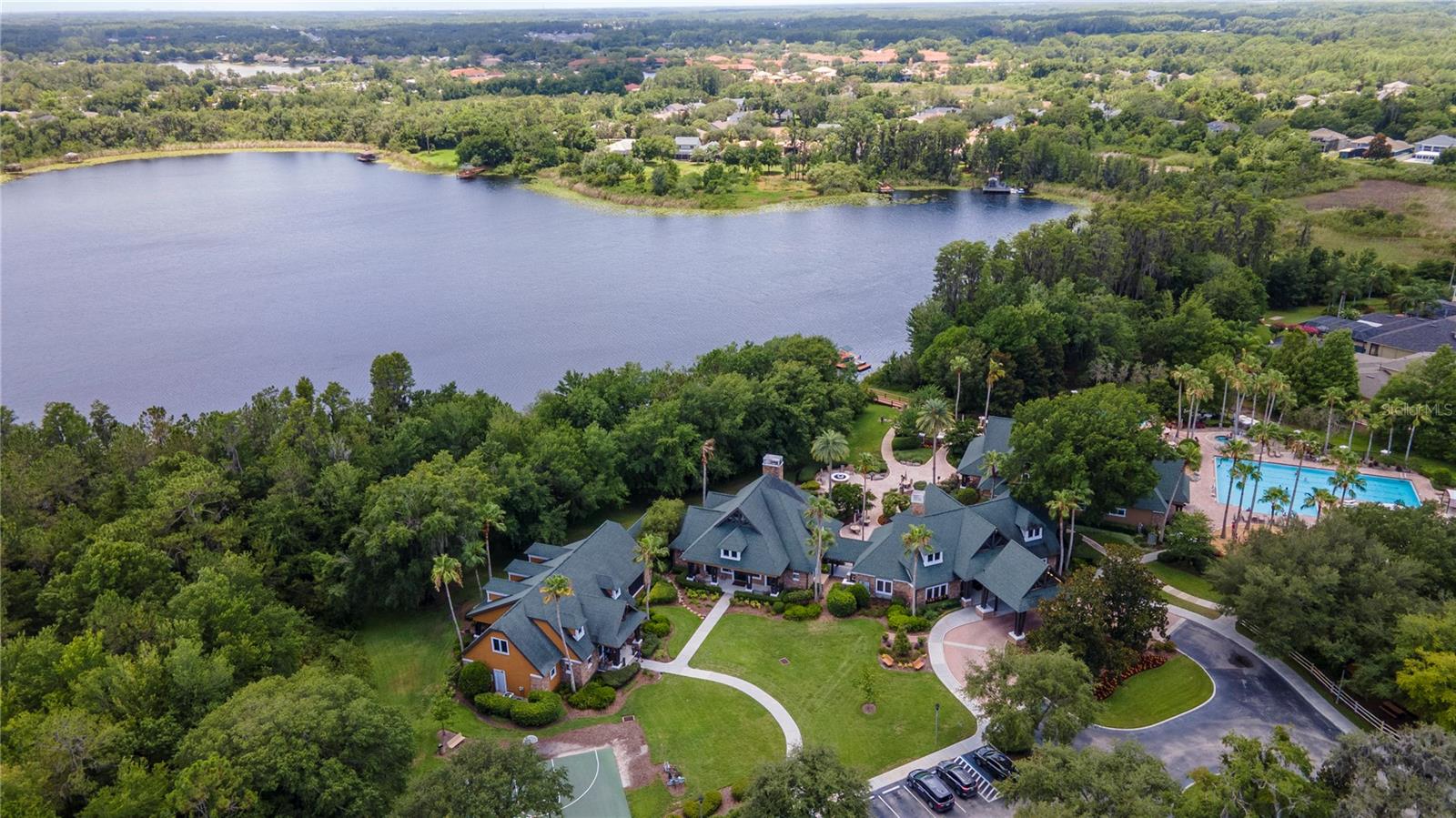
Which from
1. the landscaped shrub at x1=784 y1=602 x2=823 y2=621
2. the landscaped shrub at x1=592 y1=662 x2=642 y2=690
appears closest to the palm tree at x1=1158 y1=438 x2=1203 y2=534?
the landscaped shrub at x1=784 y1=602 x2=823 y2=621

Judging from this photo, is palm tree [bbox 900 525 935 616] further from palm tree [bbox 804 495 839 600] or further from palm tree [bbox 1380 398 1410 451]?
palm tree [bbox 1380 398 1410 451]

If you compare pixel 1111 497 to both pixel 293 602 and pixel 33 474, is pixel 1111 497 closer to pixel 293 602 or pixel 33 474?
pixel 293 602

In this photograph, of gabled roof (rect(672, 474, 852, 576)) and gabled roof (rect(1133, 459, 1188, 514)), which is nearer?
gabled roof (rect(672, 474, 852, 576))

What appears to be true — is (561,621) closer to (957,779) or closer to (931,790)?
(931,790)

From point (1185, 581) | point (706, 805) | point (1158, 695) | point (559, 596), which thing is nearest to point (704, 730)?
point (706, 805)

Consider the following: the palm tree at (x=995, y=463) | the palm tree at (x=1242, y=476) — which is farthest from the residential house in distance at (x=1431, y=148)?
the palm tree at (x=995, y=463)
